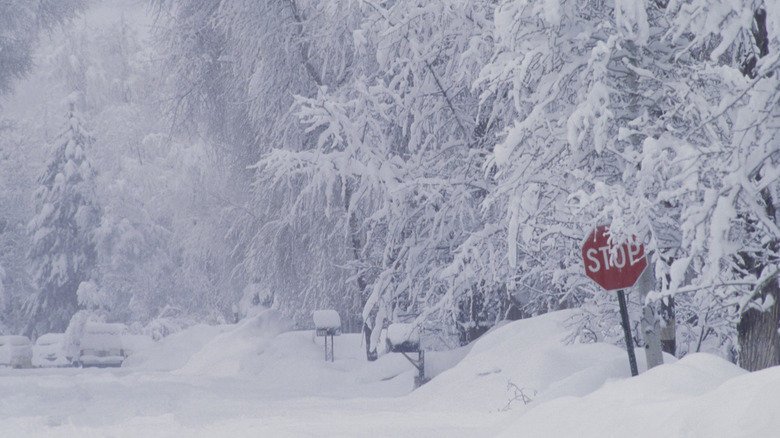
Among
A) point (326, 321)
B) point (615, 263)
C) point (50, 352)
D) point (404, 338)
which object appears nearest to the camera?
point (615, 263)

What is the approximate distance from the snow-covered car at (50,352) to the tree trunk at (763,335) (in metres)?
30.2

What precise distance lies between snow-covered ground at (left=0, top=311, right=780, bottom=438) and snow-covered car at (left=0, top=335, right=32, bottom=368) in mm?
12998

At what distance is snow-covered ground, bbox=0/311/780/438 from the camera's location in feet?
14.2

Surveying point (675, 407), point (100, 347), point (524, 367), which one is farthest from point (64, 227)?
point (675, 407)

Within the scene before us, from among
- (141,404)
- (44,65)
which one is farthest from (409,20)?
(44,65)

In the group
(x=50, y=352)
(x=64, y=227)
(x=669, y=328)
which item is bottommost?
(x=50, y=352)

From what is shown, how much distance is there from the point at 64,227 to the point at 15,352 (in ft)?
30.9

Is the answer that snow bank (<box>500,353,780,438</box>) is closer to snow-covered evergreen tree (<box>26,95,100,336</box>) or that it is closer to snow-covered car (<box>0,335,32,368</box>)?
snow-covered car (<box>0,335,32,368</box>)

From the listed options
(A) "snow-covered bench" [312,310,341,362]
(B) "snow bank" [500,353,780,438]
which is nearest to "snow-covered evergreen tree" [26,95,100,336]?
(A) "snow-covered bench" [312,310,341,362]

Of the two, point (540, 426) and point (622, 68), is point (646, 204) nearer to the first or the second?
point (622, 68)

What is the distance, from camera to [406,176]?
14781mm

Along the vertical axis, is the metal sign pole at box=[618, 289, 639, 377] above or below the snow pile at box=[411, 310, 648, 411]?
above

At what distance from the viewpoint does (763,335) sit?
7.92m

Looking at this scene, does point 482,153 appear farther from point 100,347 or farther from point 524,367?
point 100,347
